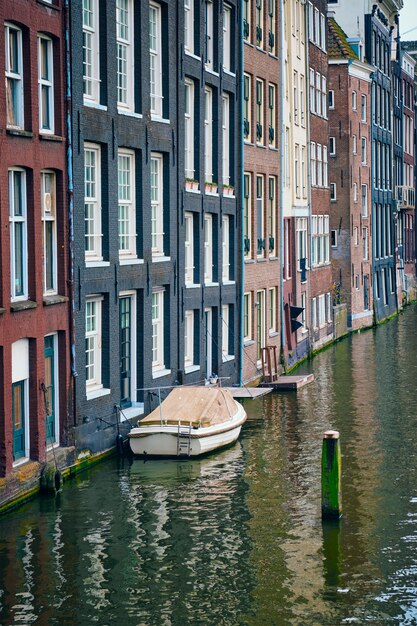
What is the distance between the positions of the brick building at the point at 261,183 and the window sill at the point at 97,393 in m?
15.3

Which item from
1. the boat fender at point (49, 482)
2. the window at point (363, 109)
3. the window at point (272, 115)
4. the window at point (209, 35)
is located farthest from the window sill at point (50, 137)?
the window at point (363, 109)

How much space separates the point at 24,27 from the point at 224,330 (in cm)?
1975

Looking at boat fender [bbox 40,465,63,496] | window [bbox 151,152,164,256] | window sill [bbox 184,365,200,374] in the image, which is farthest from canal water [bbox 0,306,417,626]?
window [bbox 151,152,164,256]

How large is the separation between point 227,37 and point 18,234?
68.3 feet

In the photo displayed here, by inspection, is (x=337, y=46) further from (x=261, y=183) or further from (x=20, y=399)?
(x=20, y=399)

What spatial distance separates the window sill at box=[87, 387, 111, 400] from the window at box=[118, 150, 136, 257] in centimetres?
397

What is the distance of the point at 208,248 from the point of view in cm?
4409

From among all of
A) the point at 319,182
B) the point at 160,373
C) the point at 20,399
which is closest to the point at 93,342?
the point at 160,373

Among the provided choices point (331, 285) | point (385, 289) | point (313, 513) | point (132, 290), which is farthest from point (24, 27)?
point (385, 289)

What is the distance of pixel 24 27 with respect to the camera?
27.5 metres

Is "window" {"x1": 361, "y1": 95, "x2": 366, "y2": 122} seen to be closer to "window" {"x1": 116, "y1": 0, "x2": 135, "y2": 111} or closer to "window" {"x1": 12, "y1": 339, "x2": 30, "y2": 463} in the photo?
"window" {"x1": 116, "y1": 0, "x2": 135, "y2": 111}

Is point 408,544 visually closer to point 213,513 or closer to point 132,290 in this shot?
point 213,513

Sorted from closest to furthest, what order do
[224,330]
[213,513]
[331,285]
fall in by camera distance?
[213,513] → [224,330] → [331,285]

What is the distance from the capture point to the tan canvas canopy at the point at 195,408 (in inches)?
1267
